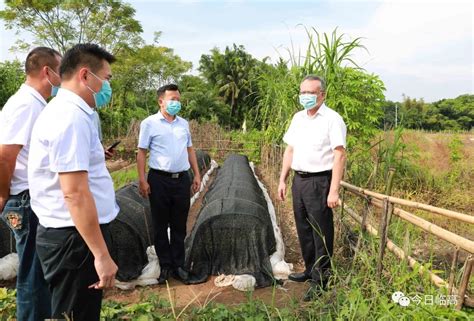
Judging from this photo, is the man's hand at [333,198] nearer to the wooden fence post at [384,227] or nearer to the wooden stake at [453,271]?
the wooden fence post at [384,227]

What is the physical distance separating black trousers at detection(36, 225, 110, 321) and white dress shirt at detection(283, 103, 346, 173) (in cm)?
192

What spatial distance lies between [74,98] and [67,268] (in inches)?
26.8

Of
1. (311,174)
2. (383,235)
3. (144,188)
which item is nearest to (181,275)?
(144,188)

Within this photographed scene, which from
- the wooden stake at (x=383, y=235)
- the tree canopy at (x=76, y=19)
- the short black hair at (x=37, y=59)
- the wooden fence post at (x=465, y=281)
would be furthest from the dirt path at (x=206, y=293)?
the tree canopy at (x=76, y=19)

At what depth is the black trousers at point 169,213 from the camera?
3.32 m

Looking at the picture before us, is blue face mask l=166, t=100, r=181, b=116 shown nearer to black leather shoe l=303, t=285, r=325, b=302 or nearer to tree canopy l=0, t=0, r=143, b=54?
black leather shoe l=303, t=285, r=325, b=302

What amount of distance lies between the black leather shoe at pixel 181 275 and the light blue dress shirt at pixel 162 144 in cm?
90

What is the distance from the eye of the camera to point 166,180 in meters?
3.32

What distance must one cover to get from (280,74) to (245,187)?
85.7 inches

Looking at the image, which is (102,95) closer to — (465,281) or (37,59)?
(37,59)

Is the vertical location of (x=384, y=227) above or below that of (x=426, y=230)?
below

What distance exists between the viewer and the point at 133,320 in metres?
2.21

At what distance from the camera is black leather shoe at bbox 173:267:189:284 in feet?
10.9

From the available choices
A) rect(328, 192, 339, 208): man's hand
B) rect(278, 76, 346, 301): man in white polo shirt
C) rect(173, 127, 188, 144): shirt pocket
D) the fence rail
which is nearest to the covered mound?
rect(173, 127, 188, 144): shirt pocket
